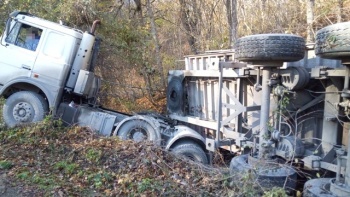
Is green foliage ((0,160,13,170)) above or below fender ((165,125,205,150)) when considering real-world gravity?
below

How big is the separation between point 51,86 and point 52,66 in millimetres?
451

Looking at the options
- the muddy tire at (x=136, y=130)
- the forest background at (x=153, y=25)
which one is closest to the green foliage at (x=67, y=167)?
the muddy tire at (x=136, y=130)

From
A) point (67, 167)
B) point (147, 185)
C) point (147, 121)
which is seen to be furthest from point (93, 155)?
point (147, 121)

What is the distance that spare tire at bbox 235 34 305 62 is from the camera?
432 centimetres

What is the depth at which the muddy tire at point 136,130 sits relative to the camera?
7051 millimetres

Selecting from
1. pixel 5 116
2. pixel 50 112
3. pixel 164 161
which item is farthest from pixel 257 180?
pixel 5 116

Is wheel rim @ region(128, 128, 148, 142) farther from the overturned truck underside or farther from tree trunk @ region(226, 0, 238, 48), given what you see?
tree trunk @ region(226, 0, 238, 48)

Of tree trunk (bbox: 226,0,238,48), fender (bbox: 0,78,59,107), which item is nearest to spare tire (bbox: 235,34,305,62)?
fender (bbox: 0,78,59,107)

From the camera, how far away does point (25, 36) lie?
25.2 feet

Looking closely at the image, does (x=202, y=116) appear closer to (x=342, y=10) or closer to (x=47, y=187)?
(x=47, y=187)

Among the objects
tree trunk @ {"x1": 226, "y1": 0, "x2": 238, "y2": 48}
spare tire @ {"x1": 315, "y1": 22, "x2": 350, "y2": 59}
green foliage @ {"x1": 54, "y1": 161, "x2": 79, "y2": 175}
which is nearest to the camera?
spare tire @ {"x1": 315, "y1": 22, "x2": 350, "y2": 59}

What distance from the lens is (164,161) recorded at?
5.45 meters

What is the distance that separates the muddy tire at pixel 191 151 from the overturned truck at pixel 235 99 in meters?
0.02

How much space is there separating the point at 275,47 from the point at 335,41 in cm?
89
